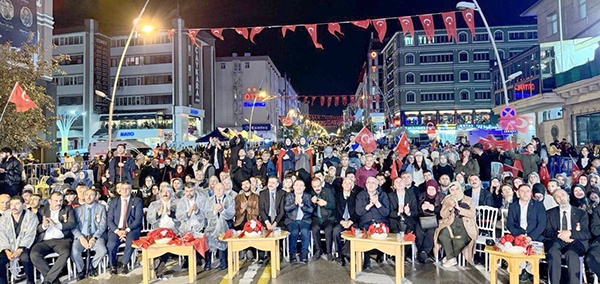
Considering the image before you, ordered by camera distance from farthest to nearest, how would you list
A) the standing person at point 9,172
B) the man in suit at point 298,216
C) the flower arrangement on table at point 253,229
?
the standing person at point 9,172
the man in suit at point 298,216
the flower arrangement on table at point 253,229

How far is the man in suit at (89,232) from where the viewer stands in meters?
7.12

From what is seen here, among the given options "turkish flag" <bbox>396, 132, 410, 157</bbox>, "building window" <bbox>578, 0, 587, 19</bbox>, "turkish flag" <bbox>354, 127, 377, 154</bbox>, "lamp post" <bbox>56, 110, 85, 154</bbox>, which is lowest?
"turkish flag" <bbox>396, 132, 410, 157</bbox>

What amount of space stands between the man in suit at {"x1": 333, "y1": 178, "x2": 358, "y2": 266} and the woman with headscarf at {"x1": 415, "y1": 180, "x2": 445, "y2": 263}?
1241mm

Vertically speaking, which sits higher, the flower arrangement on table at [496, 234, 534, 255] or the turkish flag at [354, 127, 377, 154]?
the turkish flag at [354, 127, 377, 154]

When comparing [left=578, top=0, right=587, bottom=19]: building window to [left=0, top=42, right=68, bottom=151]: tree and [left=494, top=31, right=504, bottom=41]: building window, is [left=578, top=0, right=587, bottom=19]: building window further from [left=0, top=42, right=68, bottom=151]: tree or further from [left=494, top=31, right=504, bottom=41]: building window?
[left=494, top=31, right=504, bottom=41]: building window

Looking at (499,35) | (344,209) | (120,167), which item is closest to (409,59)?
(499,35)

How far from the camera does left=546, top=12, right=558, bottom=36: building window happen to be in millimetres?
25469

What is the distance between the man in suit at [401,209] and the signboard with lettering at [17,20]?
1666cm

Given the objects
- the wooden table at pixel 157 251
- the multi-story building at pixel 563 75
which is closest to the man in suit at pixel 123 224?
the wooden table at pixel 157 251

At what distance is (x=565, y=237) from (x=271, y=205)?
4992mm

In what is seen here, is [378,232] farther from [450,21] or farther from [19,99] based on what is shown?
[19,99]

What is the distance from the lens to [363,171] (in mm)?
10375

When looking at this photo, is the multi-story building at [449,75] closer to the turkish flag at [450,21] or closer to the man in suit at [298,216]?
the turkish flag at [450,21]

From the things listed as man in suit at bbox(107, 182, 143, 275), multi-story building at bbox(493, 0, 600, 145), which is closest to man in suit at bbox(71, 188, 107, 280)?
man in suit at bbox(107, 182, 143, 275)
